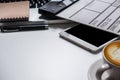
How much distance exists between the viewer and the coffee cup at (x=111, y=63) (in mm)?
431

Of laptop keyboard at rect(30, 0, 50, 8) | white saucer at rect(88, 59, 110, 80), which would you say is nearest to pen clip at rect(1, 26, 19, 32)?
laptop keyboard at rect(30, 0, 50, 8)

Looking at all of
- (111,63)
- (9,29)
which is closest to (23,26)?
(9,29)

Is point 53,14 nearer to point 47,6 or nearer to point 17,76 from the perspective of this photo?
point 47,6

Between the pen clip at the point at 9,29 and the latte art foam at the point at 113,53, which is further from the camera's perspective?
the pen clip at the point at 9,29

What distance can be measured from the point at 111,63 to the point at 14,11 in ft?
1.19

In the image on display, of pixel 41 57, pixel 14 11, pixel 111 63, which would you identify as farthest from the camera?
pixel 14 11

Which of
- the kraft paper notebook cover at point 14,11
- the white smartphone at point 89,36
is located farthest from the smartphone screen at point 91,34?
the kraft paper notebook cover at point 14,11

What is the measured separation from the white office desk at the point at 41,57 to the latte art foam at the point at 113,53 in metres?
0.07

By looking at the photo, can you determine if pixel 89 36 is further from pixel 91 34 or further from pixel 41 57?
pixel 41 57

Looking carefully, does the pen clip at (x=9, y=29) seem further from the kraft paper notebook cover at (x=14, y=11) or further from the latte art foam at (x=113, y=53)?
the latte art foam at (x=113, y=53)

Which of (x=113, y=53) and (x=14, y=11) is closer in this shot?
(x=113, y=53)

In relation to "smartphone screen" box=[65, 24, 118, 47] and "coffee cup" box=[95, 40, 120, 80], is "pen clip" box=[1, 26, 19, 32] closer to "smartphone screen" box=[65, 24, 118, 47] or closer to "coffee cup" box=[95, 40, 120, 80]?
"smartphone screen" box=[65, 24, 118, 47]

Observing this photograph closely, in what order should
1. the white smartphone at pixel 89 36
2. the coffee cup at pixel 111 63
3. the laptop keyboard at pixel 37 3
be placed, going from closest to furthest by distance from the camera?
the coffee cup at pixel 111 63
the white smartphone at pixel 89 36
the laptop keyboard at pixel 37 3

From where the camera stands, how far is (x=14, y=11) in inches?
26.6
